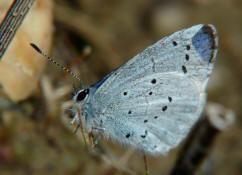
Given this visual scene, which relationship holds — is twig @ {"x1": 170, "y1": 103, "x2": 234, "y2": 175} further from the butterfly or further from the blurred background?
the butterfly

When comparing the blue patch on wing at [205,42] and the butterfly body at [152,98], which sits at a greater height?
the blue patch on wing at [205,42]

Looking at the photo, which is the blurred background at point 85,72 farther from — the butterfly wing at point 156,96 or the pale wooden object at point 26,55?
the butterfly wing at point 156,96

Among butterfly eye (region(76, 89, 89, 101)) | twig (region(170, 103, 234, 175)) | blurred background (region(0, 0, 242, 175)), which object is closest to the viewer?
butterfly eye (region(76, 89, 89, 101))

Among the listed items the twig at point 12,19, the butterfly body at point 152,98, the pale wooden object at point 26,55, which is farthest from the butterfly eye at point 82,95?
the twig at point 12,19

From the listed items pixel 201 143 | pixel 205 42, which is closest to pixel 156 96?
pixel 205 42

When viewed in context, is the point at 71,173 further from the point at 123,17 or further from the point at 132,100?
the point at 123,17

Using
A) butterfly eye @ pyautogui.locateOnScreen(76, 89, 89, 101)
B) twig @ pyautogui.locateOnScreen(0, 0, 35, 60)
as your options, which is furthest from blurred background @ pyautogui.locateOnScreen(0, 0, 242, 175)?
twig @ pyautogui.locateOnScreen(0, 0, 35, 60)
